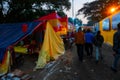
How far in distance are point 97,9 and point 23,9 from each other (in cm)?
3289

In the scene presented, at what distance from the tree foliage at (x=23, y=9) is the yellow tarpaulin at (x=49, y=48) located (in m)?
9.70

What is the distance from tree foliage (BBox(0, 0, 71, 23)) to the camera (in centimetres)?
2628

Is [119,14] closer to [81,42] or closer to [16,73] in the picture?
[81,42]

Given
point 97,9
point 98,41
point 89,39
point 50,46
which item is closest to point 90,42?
point 89,39

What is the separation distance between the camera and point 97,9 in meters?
57.4

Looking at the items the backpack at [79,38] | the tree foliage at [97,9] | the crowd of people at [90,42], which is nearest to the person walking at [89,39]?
the crowd of people at [90,42]

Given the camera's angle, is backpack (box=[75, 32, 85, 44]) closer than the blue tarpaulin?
No

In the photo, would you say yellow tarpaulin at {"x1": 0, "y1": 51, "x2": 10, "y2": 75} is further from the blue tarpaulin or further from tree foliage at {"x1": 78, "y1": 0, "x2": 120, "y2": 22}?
tree foliage at {"x1": 78, "y1": 0, "x2": 120, "y2": 22}

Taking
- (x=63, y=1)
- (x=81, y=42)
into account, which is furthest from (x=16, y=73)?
(x=63, y=1)

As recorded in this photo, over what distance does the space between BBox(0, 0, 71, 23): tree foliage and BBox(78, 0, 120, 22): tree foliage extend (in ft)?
77.4

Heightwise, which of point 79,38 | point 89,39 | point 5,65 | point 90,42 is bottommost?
Result: point 5,65

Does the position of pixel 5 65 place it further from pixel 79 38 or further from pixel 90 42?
pixel 90 42

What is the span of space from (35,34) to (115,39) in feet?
24.5

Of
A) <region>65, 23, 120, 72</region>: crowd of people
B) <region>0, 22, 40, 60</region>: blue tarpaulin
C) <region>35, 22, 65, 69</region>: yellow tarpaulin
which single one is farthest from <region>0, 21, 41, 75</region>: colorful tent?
<region>65, 23, 120, 72</region>: crowd of people
